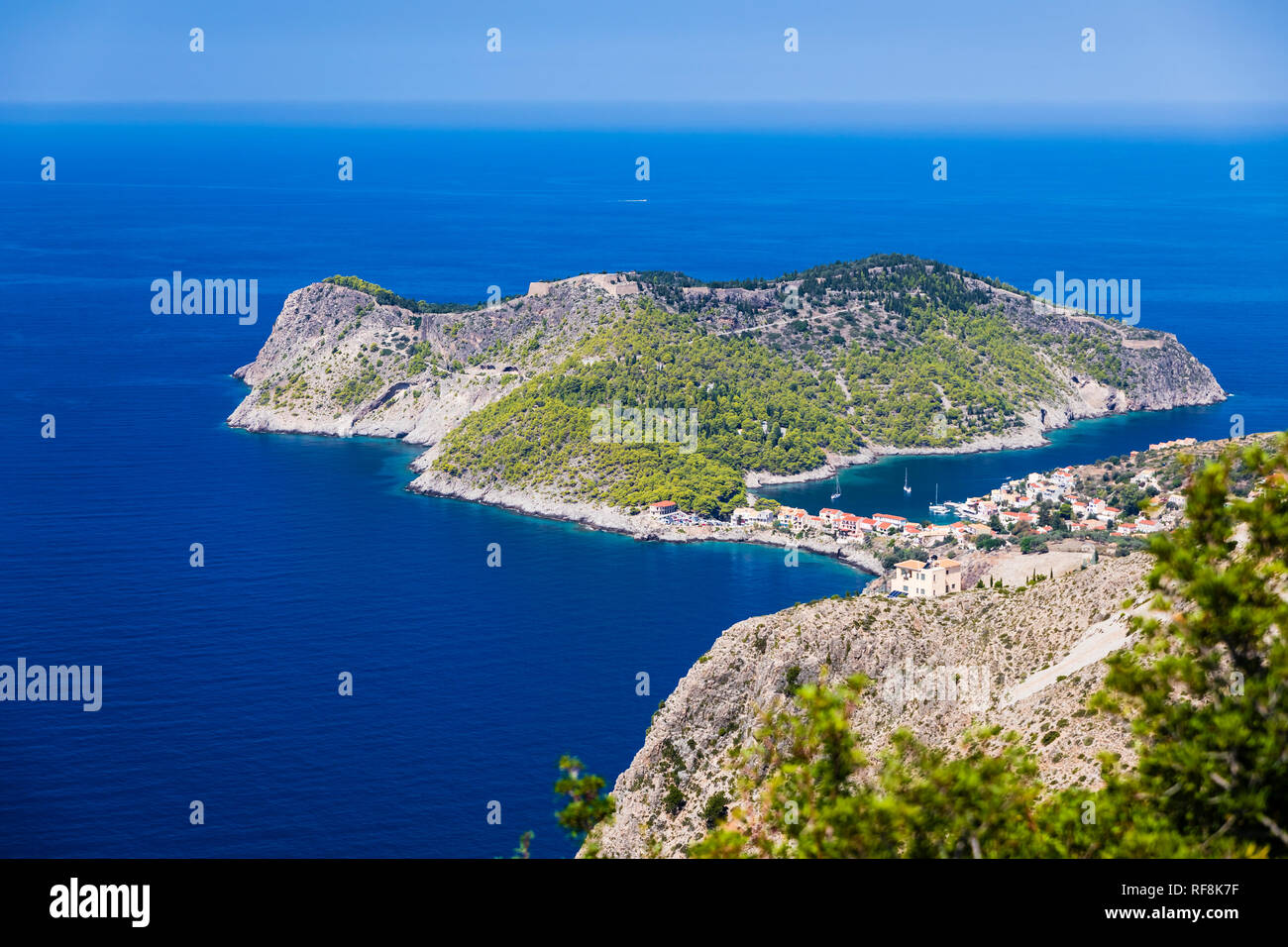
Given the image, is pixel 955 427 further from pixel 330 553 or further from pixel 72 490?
pixel 72 490

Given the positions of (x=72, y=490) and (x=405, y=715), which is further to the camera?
(x=72, y=490)

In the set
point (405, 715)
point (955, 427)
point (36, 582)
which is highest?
point (955, 427)

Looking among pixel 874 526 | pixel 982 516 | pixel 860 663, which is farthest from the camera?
pixel 982 516

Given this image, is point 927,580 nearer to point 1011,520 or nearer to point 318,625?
point 1011,520

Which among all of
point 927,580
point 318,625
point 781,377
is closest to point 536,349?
point 781,377
